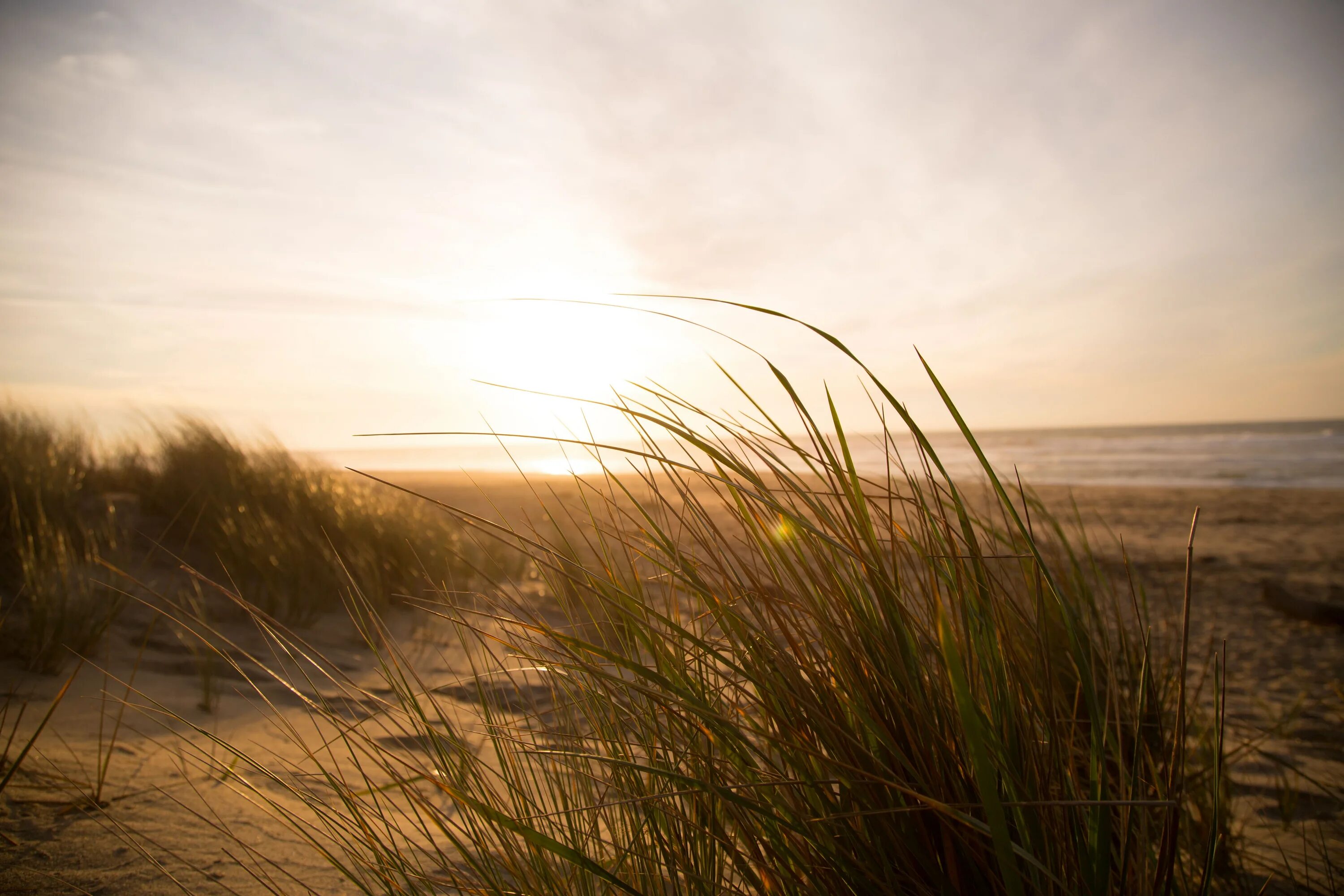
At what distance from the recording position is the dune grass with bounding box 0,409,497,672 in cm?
266

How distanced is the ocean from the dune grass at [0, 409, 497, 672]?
0.79 meters

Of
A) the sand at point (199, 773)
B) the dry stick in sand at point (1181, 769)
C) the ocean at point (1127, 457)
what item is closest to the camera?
the dry stick in sand at point (1181, 769)

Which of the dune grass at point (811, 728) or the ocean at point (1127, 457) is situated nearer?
the dune grass at point (811, 728)

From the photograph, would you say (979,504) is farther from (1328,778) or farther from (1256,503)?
(1256,503)

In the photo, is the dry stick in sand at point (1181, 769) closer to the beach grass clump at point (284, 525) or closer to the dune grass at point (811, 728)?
the dune grass at point (811, 728)

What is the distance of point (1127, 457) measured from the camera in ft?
93.2

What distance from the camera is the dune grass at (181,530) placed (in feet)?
8.73

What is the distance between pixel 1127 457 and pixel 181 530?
32.9 m

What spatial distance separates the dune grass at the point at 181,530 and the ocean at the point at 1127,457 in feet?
2.61

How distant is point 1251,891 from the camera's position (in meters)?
1.49

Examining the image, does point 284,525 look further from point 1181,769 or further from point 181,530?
point 1181,769

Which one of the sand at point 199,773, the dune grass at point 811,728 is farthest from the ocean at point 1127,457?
the sand at point 199,773

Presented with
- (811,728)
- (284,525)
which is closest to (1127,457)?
(284,525)

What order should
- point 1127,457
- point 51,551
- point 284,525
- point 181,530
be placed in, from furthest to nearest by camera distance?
point 1127,457
point 284,525
point 181,530
point 51,551
